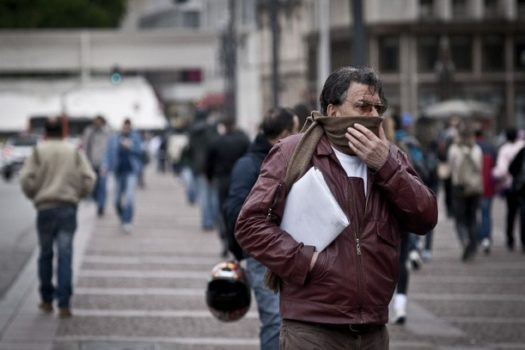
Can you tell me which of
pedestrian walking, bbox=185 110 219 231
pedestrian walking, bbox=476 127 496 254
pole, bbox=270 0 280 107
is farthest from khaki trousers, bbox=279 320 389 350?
pole, bbox=270 0 280 107

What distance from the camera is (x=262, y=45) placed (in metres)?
87.8

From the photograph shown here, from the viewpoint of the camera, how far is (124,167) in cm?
2441

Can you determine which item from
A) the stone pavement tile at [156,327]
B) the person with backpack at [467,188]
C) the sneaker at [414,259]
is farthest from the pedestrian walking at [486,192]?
the stone pavement tile at [156,327]

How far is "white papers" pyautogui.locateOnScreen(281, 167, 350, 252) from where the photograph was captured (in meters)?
6.04

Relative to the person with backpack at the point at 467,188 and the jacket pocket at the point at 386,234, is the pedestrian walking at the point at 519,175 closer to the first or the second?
the person with backpack at the point at 467,188

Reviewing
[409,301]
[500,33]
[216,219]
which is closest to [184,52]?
[500,33]

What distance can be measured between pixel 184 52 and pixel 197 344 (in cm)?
8554

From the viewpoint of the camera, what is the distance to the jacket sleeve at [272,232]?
237 inches

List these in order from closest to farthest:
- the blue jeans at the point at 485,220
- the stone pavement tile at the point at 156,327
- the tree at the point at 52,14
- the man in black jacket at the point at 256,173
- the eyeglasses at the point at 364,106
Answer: the eyeglasses at the point at 364,106 → the man in black jacket at the point at 256,173 → the stone pavement tile at the point at 156,327 → the blue jeans at the point at 485,220 → the tree at the point at 52,14

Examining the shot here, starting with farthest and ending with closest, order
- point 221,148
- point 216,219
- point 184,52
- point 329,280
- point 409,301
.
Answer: point 184,52
point 216,219
point 221,148
point 409,301
point 329,280

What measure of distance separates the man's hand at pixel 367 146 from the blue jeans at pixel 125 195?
17.9 m

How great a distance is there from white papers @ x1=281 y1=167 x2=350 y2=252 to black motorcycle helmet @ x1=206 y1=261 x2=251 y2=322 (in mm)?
2814

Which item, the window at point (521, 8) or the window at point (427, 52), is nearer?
the window at point (521, 8)

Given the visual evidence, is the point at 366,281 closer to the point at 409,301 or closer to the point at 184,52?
Answer: the point at 409,301
